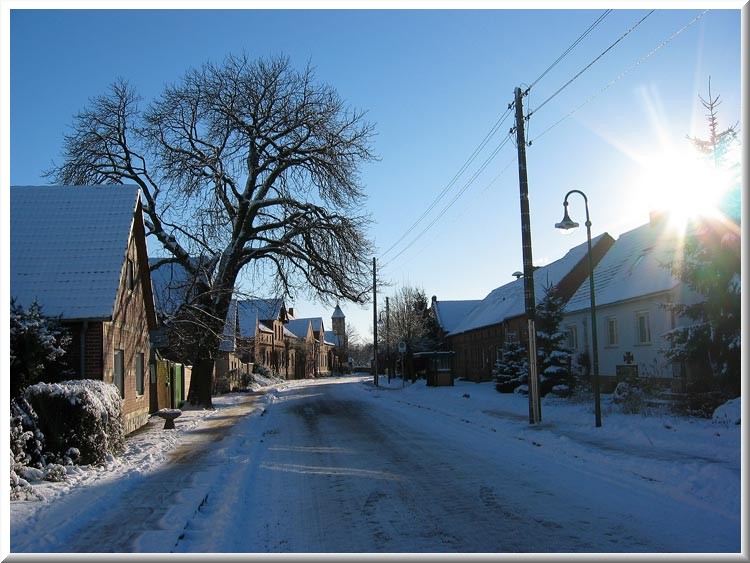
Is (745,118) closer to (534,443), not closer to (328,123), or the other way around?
(534,443)

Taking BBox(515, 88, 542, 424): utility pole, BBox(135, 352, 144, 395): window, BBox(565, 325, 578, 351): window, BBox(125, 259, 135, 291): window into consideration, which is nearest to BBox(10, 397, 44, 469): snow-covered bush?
BBox(125, 259, 135, 291): window

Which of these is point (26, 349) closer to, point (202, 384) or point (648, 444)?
point (648, 444)

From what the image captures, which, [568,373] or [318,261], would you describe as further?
[318,261]

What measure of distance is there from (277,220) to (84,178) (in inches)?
326

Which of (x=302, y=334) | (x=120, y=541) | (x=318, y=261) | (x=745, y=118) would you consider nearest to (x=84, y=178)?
(x=318, y=261)

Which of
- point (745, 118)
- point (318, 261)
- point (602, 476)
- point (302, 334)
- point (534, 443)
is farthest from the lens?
point (302, 334)

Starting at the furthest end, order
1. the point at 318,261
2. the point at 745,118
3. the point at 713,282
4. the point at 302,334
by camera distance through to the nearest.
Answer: the point at 302,334 < the point at 318,261 < the point at 713,282 < the point at 745,118

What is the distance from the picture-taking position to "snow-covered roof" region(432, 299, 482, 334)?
55.6 m

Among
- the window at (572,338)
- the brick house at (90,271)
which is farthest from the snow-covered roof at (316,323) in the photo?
the brick house at (90,271)

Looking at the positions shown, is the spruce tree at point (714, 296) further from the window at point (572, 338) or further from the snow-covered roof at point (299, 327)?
the snow-covered roof at point (299, 327)

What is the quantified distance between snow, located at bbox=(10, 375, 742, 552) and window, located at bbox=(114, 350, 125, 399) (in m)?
1.32

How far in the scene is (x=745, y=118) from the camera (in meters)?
7.10

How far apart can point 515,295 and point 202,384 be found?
21.4 meters

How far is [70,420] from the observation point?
1054cm
